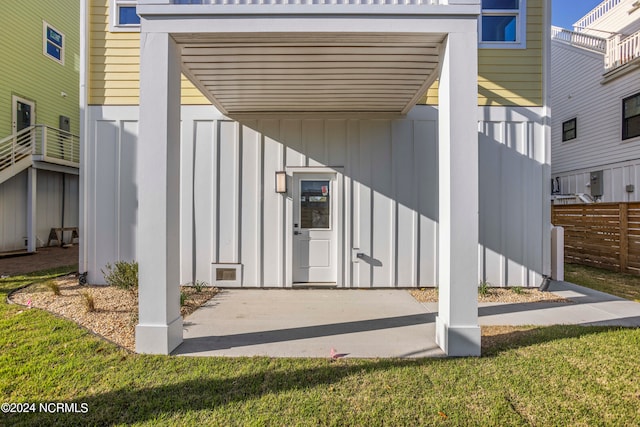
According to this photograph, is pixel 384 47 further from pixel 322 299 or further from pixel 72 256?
pixel 72 256

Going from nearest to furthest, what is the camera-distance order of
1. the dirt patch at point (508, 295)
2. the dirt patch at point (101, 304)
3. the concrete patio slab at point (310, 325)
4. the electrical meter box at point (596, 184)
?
the concrete patio slab at point (310, 325) → the dirt patch at point (101, 304) → the dirt patch at point (508, 295) → the electrical meter box at point (596, 184)

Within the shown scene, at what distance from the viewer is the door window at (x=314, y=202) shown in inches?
215

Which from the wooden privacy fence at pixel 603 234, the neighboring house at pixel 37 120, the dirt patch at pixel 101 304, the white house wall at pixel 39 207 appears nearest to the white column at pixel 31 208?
the neighboring house at pixel 37 120

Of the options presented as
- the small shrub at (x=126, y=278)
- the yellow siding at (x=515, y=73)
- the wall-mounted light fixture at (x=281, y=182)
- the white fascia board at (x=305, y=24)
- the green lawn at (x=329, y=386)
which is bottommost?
the green lawn at (x=329, y=386)

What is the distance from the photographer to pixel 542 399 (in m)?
2.30

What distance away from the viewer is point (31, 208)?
9.12 m

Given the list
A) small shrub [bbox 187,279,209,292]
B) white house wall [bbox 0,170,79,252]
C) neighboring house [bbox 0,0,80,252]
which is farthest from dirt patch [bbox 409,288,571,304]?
white house wall [bbox 0,170,79,252]

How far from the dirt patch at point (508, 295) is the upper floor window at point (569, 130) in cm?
935

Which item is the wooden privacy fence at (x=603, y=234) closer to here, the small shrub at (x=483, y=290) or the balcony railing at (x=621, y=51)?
the small shrub at (x=483, y=290)

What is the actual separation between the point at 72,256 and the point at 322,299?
299 inches

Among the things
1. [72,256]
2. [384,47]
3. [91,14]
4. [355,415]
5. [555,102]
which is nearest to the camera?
[355,415]

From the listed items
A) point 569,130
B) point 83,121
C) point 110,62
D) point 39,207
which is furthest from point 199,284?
point 569,130

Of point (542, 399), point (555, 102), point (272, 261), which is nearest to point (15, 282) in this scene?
point (272, 261)

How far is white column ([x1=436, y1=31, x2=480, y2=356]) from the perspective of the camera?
9.73 feet
